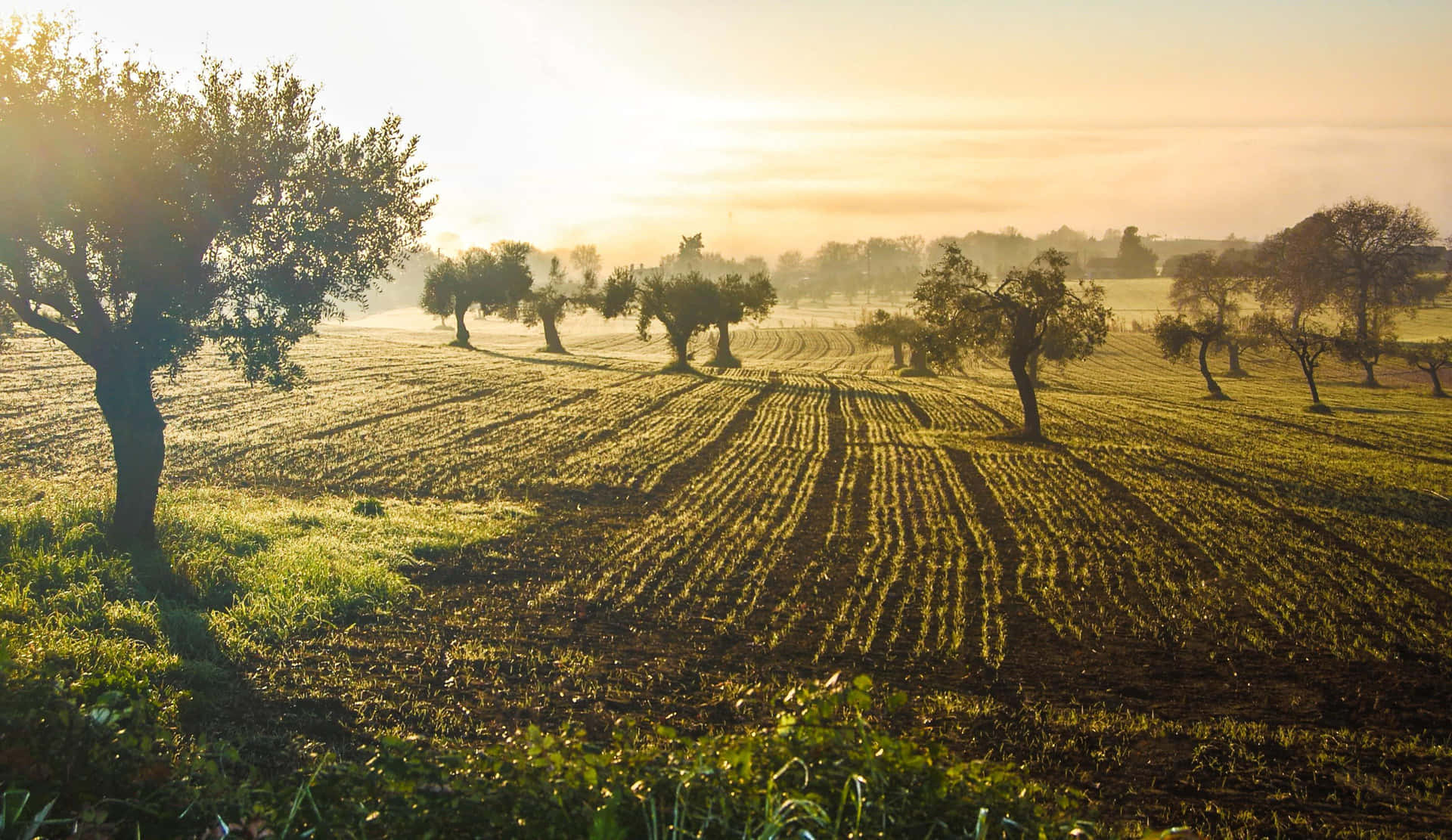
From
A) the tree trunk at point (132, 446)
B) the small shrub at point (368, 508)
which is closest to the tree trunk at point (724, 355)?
the small shrub at point (368, 508)

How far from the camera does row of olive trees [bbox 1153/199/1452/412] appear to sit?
69.6 metres

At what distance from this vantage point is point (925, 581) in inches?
707

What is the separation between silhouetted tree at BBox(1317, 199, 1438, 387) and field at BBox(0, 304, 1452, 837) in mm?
48860

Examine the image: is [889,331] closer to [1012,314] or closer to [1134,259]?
[1012,314]

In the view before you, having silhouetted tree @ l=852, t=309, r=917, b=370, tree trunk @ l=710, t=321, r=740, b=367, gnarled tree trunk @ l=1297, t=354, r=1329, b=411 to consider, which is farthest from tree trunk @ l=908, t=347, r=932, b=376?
gnarled tree trunk @ l=1297, t=354, r=1329, b=411

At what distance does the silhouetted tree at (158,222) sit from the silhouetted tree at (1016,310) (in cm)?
2645

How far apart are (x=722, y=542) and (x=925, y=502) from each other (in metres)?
8.42

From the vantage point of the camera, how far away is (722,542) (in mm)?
20484

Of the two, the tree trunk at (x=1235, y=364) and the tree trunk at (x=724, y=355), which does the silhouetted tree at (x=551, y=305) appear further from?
the tree trunk at (x=1235, y=364)

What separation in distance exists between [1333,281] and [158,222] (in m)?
101

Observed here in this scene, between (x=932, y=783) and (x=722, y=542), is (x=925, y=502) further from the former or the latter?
(x=932, y=783)

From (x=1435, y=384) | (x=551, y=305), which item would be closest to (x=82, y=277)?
(x=551, y=305)

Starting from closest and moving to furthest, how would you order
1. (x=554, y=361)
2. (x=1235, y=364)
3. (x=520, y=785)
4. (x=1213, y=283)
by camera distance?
(x=520, y=785) → (x=554, y=361) → (x=1235, y=364) → (x=1213, y=283)

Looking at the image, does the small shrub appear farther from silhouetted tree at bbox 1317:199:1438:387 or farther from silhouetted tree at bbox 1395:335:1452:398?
silhouetted tree at bbox 1317:199:1438:387
